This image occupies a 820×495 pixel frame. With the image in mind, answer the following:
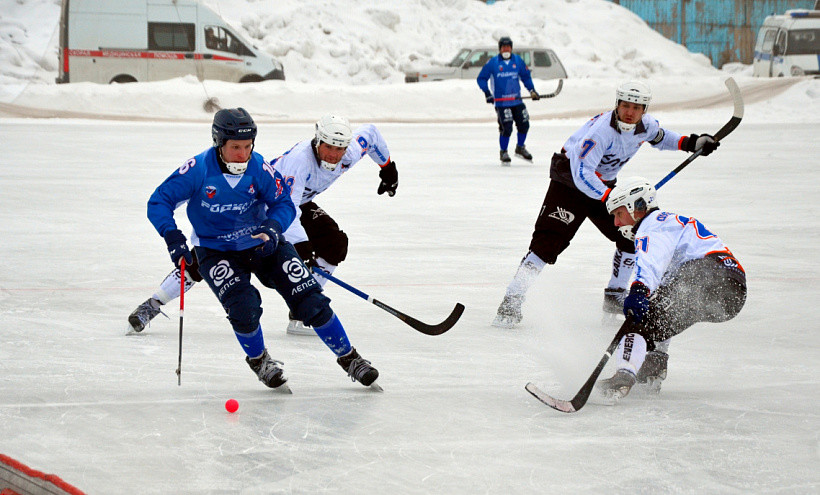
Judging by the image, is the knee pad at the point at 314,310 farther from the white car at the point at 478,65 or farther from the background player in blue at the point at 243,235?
the white car at the point at 478,65

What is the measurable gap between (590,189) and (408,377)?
5.18ft

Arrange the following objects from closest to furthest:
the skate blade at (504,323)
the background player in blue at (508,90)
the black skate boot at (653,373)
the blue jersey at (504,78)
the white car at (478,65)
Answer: the black skate boot at (653,373) < the skate blade at (504,323) < the background player in blue at (508,90) < the blue jersey at (504,78) < the white car at (478,65)

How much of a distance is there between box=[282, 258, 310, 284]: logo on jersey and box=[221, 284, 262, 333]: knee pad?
0.15m

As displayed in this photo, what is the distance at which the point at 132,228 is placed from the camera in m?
8.04

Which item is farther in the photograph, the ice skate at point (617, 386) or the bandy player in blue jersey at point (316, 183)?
the bandy player in blue jersey at point (316, 183)

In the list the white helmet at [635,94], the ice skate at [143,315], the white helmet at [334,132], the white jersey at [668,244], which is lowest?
the ice skate at [143,315]

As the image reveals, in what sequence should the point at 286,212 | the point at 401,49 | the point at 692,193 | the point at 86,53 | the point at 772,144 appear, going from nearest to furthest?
the point at 286,212
the point at 692,193
the point at 772,144
the point at 86,53
the point at 401,49

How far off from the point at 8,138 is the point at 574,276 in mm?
10758

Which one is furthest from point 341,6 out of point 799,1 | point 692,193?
point 692,193

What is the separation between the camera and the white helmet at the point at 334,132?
485cm

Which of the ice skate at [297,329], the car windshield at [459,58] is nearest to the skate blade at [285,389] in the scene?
the ice skate at [297,329]

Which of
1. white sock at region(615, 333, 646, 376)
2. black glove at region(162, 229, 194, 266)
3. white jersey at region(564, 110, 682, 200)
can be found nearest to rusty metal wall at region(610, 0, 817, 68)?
white jersey at region(564, 110, 682, 200)

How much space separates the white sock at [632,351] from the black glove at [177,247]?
172 centimetres

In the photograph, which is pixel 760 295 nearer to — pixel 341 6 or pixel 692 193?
pixel 692 193
